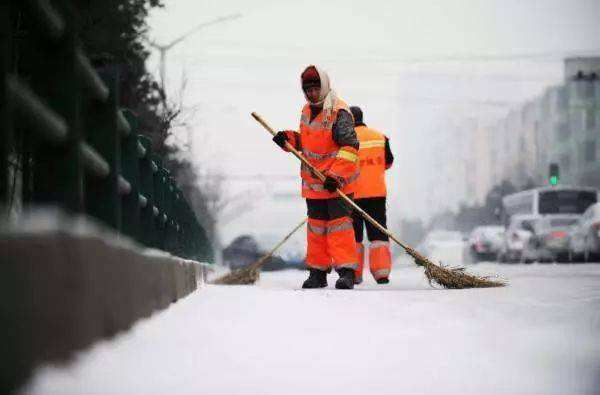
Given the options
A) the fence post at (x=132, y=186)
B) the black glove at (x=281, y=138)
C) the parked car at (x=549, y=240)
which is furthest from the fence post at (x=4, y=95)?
the parked car at (x=549, y=240)

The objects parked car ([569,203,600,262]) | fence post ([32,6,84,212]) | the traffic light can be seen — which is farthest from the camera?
the traffic light

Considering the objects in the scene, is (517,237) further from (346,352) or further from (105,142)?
(346,352)

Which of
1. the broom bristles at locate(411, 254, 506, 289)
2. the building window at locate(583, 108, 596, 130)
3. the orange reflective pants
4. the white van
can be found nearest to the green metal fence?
the orange reflective pants

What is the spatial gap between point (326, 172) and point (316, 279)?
3.16ft

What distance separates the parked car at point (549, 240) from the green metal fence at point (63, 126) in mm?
22765

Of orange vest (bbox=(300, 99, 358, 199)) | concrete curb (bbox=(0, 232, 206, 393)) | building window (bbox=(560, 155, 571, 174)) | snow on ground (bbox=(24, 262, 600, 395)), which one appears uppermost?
building window (bbox=(560, 155, 571, 174))

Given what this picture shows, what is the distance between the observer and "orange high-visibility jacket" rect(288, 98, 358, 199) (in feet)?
32.3

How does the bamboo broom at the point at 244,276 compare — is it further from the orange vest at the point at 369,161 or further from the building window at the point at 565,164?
the building window at the point at 565,164

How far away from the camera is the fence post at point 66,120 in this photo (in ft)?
13.6

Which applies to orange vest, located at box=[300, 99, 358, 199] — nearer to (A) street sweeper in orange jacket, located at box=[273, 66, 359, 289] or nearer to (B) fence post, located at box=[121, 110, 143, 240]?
(A) street sweeper in orange jacket, located at box=[273, 66, 359, 289]

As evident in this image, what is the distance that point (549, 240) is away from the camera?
28703 millimetres

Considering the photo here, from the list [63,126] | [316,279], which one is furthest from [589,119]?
[63,126]

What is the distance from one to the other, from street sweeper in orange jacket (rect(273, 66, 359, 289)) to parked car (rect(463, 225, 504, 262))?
26.3m

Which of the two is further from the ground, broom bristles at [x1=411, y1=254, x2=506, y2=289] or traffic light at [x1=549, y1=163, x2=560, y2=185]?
traffic light at [x1=549, y1=163, x2=560, y2=185]
